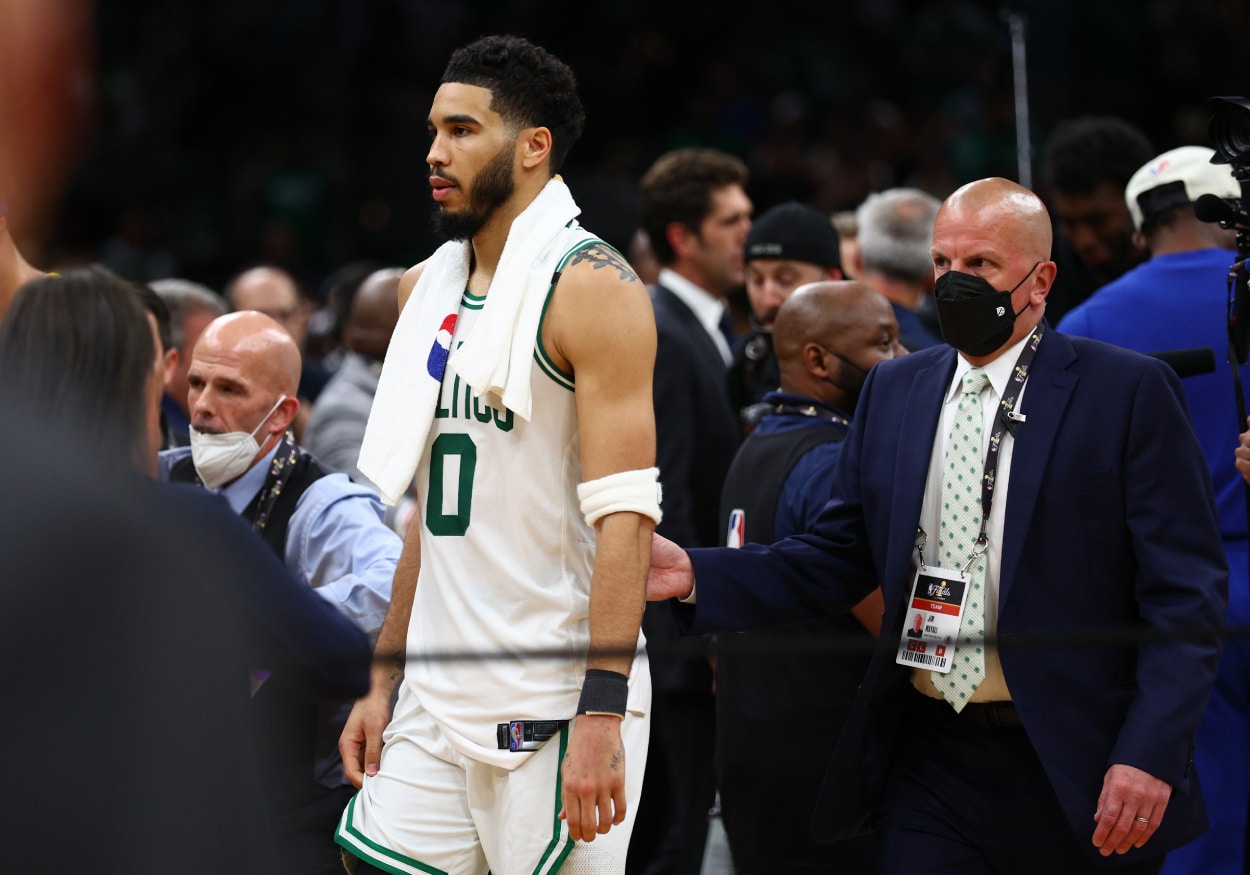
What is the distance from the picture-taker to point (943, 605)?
3.05 meters

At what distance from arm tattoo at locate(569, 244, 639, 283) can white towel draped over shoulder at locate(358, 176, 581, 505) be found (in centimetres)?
6

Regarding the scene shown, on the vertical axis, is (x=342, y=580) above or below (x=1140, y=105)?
below

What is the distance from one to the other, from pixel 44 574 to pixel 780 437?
7.31 ft

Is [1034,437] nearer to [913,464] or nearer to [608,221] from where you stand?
[913,464]

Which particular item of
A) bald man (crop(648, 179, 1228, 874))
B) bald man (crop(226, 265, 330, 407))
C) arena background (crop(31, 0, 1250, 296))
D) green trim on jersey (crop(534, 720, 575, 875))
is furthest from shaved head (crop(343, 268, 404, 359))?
arena background (crop(31, 0, 1250, 296))

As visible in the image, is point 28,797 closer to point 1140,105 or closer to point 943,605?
point 943,605

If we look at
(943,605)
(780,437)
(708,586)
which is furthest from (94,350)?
(780,437)

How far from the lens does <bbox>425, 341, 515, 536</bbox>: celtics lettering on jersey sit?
2930 mm

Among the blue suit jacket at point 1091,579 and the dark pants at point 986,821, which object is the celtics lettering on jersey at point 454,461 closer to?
the blue suit jacket at point 1091,579

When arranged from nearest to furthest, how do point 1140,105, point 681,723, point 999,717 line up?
point 999,717 < point 681,723 < point 1140,105

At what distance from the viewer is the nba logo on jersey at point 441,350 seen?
2.98 metres

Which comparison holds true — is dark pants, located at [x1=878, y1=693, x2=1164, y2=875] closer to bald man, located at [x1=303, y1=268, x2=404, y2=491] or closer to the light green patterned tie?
the light green patterned tie

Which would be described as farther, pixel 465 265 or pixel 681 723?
pixel 681 723

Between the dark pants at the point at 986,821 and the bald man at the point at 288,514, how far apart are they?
1.24 meters
